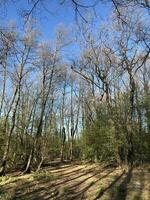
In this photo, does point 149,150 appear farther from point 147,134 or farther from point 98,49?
point 98,49

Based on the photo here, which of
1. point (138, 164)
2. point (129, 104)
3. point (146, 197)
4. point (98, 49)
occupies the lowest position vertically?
point (146, 197)

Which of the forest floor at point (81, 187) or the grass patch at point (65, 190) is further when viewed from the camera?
the grass patch at point (65, 190)

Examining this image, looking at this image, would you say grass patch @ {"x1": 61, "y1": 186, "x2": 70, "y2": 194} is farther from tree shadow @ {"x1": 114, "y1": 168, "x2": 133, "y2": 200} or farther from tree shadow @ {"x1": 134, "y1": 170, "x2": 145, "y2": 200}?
tree shadow @ {"x1": 134, "y1": 170, "x2": 145, "y2": 200}

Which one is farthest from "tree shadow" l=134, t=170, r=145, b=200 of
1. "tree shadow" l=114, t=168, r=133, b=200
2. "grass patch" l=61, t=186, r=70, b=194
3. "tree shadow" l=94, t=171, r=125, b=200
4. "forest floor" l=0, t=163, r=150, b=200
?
"grass patch" l=61, t=186, r=70, b=194

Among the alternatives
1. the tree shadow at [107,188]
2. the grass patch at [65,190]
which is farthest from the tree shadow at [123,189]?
the grass patch at [65,190]

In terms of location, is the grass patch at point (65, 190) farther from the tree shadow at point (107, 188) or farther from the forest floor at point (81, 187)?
the tree shadow at point (107, 188)

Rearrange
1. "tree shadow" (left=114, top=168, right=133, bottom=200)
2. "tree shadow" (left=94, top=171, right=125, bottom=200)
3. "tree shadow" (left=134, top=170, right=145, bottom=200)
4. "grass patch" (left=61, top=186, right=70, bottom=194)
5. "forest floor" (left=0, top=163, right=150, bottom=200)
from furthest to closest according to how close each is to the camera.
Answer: "grass patch" (left=61, top=186, right=70, bottom=194) < "forest floor" (left=0, top=163, right=150, bottom=200) < "tree shadow" (left=94, top=171, right=125, bottom=200) < "tree shadow" (left=114, top=168, right=133, bottom=200) < "tree shadow" (left=134, top=170, right=145, bottom=200)

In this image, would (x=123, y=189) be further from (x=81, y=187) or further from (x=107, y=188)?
(x=81, y=187)

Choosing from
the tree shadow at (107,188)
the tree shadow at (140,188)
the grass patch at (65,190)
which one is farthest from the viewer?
the grass patch at (65,190)

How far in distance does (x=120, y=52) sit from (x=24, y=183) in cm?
1058

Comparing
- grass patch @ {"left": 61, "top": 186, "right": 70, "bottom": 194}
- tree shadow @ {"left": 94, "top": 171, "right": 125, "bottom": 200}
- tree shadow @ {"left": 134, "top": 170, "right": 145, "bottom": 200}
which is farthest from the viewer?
grass patch @ {"left": 61, "top": 186, "right": 70, "bottom": 194}

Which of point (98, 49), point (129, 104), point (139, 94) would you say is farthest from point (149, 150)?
point (98, 49)

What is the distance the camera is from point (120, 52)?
22.8m

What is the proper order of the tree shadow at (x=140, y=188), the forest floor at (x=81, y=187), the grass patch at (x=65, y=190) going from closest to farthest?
the tree shadow at (x=140, y=188)
the forest floor at (x=81, y=187)
the grass patch at (x=65, y=190)
